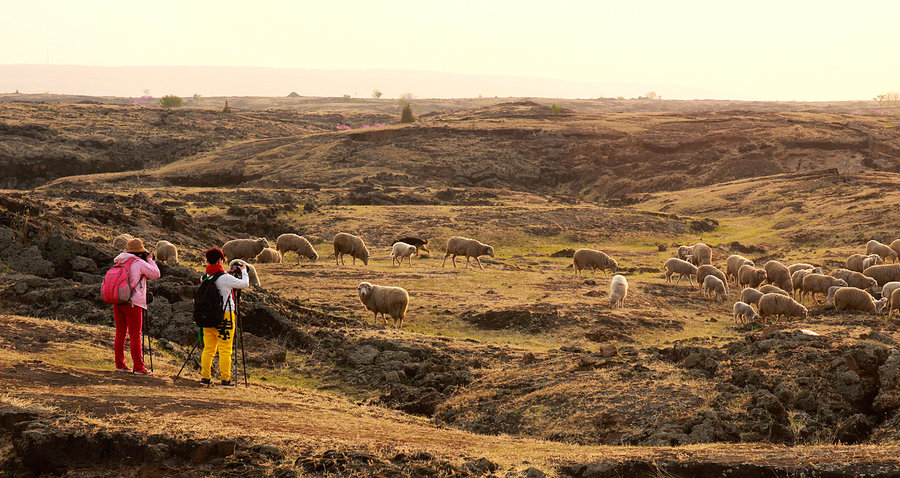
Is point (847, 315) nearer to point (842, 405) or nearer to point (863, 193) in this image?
point (842, 405)

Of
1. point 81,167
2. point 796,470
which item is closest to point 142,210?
point 796,470

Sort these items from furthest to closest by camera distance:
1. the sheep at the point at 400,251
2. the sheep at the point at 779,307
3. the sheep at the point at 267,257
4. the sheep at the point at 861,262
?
the sheep at the point at 400,251 < the sheep at the point at 267,257 < the sheep at the point at 861,262 < the sheep at the point at 779,307

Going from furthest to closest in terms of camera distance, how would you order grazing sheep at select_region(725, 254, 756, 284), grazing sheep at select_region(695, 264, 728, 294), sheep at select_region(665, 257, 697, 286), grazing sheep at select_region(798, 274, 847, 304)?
grazing sheep at select_region(725, 254, 756, 284) < sheep at select_region(665, 257, 697, 286) < grazing sheep at select_region(695, 264, 728, 294) < grazing sheep at select_region(798, 274, 847, 304)

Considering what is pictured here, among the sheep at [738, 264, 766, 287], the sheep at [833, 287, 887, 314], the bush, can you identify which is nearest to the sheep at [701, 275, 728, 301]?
the sheep at [738, 264, 766, 287]

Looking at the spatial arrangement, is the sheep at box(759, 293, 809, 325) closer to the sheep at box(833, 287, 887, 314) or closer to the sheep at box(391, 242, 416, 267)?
the sheep at box(833, 287, 887, 314)

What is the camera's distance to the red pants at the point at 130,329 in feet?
41.4

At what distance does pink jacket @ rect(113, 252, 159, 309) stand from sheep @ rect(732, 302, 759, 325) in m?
20.2

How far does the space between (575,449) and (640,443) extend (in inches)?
84.5

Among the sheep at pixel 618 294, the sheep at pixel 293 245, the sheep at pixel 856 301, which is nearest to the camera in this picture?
the sheep at pixel 856 301

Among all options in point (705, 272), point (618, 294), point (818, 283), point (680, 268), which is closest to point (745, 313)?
point (618, 294)

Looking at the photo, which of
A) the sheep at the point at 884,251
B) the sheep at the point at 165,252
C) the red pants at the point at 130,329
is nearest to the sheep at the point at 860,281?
the sheep at the point at 884,251

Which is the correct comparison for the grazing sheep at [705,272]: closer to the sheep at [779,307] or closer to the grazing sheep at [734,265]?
the grazing sheep at [734,265]

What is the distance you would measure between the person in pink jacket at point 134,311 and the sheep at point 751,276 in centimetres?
2619

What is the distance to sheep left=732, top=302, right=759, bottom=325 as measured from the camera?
25531mm
